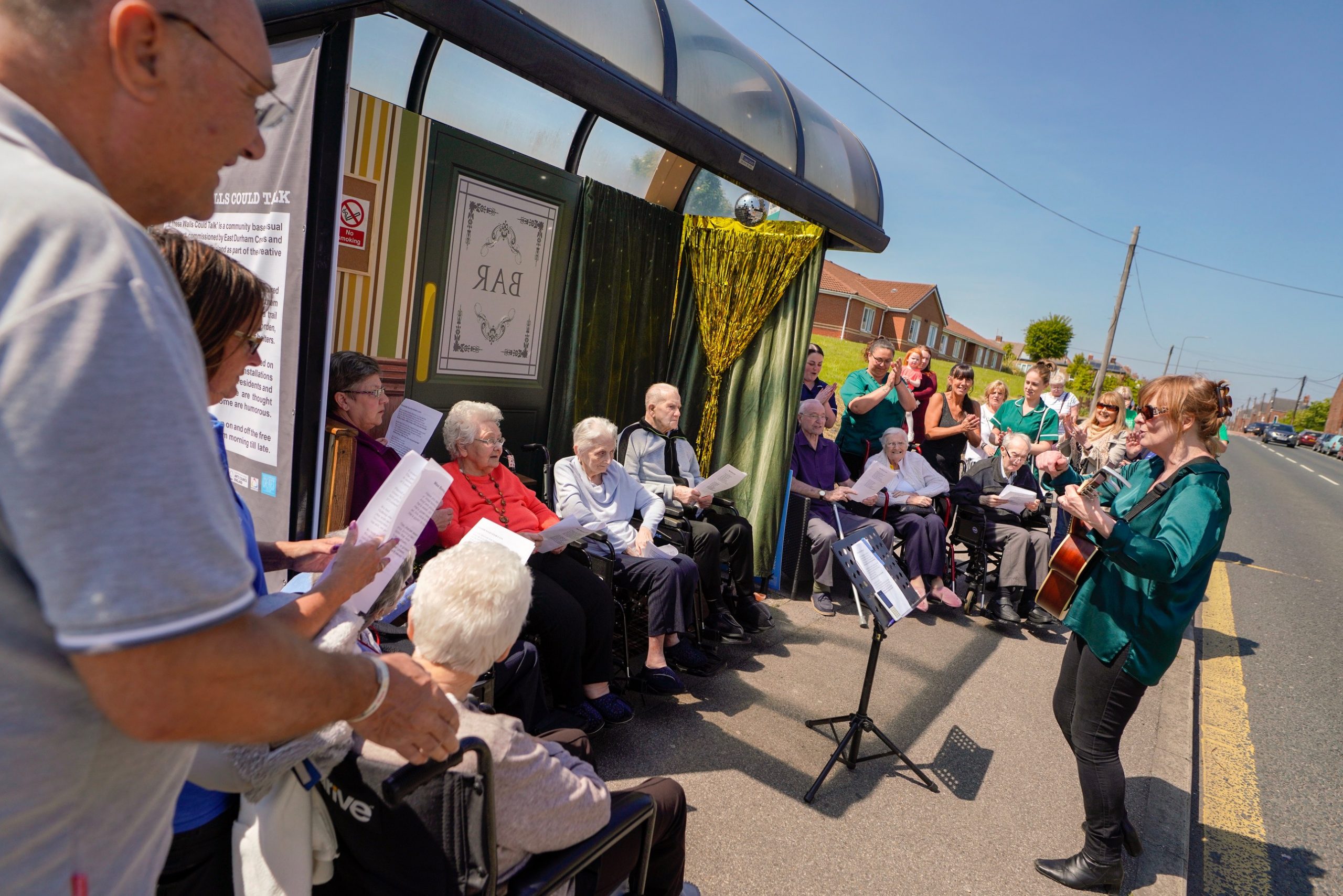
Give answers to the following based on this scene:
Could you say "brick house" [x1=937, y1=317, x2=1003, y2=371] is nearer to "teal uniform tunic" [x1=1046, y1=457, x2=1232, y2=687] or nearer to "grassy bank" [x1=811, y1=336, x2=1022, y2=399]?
"grassy bank" [x1=811, y1=336, x2=1022, y2=399]

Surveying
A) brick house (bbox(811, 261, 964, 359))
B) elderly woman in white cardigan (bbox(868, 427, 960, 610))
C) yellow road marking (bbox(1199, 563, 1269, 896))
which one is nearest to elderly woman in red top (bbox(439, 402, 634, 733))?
yellow road marking (bbox(1199, 563, 1269, 896))

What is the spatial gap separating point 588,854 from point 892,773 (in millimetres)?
2109

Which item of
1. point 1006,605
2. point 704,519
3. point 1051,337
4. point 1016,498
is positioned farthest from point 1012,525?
point 1051,337

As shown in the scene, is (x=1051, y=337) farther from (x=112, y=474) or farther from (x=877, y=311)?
(x=112, y=474)

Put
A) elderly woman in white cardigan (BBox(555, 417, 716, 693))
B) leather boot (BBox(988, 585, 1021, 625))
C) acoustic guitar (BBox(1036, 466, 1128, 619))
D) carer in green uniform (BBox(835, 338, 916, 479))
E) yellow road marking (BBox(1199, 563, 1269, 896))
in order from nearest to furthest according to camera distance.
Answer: acoustic guitar (BBox(1036, 466, 1128, 619)), yellow road marking (BBox(1199, 563, 1269, 896)), elderly woman in white cardigan (BBox(555, 417, 716, 693)), leather boot (BBox(988, 585, 1021, 625)), carer in green uniform (BBox(835, 338, 916, 479))

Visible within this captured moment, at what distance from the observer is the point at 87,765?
62 cm

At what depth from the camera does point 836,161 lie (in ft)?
17.1

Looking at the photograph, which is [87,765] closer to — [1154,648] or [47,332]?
[47,332]

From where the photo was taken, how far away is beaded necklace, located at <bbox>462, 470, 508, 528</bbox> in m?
3.43

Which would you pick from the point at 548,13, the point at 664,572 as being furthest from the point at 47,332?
the point at 664,572

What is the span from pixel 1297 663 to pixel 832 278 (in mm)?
38503

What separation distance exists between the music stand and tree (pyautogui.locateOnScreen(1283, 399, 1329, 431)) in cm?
8959

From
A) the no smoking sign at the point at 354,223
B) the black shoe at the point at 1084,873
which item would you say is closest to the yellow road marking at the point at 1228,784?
the black shoe at the point at 1084,873

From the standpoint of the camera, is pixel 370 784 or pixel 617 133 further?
pixel 617 133
